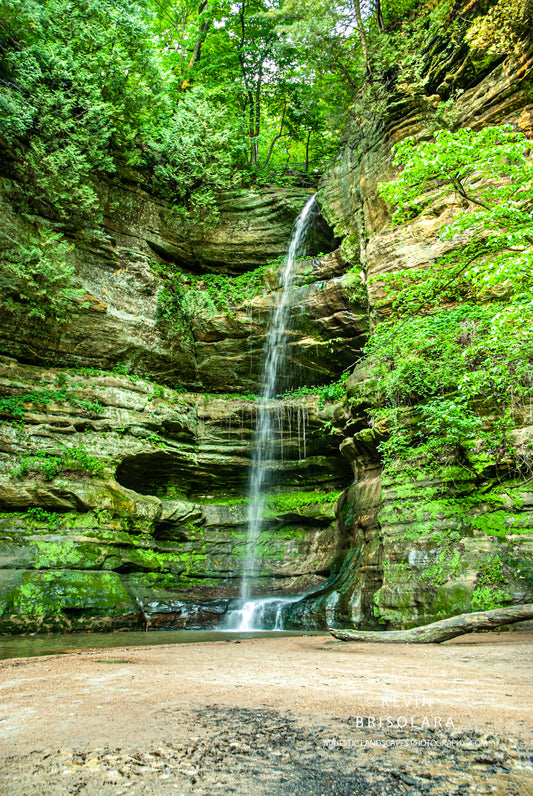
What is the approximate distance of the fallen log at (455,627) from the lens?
5.25 m

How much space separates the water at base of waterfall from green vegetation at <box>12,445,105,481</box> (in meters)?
4.98

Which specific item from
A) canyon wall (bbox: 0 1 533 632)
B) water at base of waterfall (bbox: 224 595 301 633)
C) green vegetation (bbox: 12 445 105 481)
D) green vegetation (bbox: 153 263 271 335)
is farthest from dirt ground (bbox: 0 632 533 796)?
green vegetation (bbox: 153 263 271 335)

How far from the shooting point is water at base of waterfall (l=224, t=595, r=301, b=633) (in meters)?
10.6

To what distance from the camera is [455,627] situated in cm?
545

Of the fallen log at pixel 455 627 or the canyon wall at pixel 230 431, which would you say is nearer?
the fallen log at pixel 455 627

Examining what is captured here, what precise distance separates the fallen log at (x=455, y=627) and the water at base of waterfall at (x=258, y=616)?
17.2 feet

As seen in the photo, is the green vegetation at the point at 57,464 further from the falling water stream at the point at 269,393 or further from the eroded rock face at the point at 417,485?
the eroded rock face at the point at 417,485

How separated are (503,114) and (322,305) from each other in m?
6.21

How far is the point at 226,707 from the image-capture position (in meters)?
2.30

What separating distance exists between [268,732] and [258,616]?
980cm

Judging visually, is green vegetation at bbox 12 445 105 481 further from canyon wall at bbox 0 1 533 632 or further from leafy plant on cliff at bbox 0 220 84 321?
leafy plant on cliff at bbox 0 220 84 321

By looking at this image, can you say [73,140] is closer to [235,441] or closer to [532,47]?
[235,441]

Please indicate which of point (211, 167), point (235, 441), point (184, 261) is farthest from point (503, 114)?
point (235, 441)

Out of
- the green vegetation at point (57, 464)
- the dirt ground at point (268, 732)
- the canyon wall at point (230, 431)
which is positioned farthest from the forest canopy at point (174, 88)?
the dirt ground at point (268, 732)
